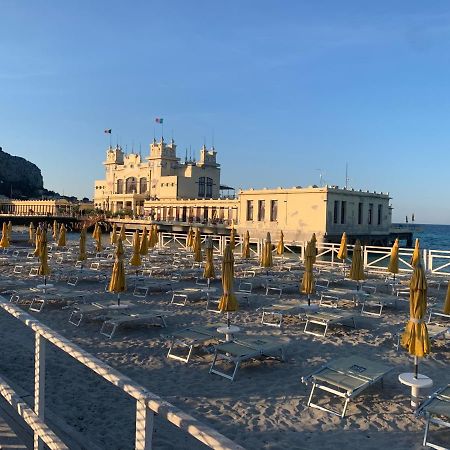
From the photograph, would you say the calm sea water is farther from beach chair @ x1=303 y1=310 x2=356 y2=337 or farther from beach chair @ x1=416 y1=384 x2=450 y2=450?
beach chair @ x1=416 y1=384 x2=450 y2=450

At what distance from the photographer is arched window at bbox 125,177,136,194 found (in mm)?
84625

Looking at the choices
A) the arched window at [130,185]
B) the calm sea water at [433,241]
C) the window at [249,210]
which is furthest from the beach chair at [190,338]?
the arched window at [130,185]

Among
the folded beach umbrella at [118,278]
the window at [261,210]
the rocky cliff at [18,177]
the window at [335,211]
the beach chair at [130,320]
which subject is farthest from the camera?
the rocky cliff at [18,177]

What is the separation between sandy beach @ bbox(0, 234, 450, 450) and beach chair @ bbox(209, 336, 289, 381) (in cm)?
16

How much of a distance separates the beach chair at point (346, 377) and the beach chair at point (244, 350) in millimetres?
1085

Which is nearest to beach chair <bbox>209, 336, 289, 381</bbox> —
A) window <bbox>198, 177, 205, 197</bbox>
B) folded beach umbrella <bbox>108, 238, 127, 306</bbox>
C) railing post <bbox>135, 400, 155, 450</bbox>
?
folded beach umbrella <bbox>108, 238, 127, 306</bbox>

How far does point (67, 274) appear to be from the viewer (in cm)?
1775

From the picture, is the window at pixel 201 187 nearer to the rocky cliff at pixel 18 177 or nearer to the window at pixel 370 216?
the window at pixel 370 216

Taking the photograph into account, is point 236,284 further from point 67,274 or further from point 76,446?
point 76,446

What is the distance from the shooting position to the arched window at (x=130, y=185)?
84.6 metres

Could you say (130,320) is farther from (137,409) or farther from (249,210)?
(249,210)

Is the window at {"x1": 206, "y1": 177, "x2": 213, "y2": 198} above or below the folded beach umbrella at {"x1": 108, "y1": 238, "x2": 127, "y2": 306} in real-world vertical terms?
above

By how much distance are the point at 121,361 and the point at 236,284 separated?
29.6 feet

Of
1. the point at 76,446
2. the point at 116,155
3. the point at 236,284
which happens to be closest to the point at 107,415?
the point at 76,446
